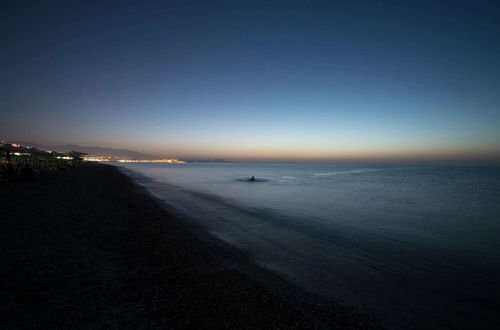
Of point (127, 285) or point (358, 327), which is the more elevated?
point (127, 285)

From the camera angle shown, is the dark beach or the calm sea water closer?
the dark beach

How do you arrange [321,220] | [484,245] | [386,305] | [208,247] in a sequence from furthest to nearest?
1. [321,220]
2. [484,245]
3. [208,247]
4. [386,305]

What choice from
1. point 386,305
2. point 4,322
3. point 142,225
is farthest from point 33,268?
point 386,305

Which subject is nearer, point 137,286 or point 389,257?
point 137,286

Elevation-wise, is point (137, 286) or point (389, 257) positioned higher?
point (137, 286)

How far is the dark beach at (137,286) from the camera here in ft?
14.5

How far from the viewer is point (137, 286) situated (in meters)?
5.61

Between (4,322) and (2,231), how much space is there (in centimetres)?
682

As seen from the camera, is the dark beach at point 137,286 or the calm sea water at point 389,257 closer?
the dark beach at point 137,286

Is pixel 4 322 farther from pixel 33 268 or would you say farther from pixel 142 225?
pixel 142 225

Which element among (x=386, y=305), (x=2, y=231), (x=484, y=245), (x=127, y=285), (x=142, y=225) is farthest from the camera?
(x=484, y=245)

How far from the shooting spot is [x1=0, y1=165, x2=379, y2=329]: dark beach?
4426mm

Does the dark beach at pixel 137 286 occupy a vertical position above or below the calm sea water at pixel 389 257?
above

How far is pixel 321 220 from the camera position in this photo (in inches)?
689
